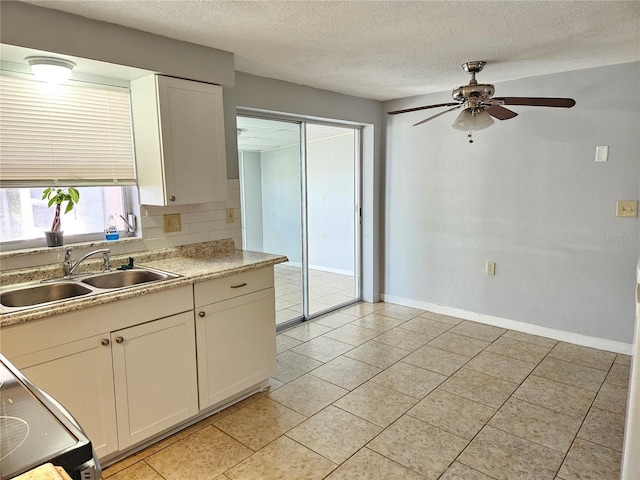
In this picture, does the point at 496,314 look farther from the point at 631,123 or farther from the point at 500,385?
the point at 631,123

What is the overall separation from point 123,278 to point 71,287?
294 millimetres

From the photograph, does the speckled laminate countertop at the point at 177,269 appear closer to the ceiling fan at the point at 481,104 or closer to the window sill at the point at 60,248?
the window sill at the point at 60,248

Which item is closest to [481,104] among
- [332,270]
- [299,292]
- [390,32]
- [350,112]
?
[390,32]

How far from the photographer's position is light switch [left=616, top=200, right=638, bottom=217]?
3.12m

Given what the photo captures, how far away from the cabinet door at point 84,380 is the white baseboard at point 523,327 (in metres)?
3.21

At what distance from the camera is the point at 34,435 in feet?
2.56

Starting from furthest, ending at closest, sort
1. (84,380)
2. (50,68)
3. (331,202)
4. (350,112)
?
(331,202) → (350,112) → (50,68) → (84,380)

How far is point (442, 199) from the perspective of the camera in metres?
4.16

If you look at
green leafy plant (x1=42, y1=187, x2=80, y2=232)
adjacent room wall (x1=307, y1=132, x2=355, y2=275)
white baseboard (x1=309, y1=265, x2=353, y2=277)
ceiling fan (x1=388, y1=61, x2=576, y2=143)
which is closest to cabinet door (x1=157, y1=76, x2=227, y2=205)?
green leafy plant (x1=42, y1=187, x2=80, y2=232)

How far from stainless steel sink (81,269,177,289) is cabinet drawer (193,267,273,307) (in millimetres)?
192

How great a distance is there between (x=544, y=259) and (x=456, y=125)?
154cm

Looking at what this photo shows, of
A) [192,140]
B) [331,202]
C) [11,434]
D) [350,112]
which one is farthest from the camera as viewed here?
[331,202]

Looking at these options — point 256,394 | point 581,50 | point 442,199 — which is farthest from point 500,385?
point 581,50

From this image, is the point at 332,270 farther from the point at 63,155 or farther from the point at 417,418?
the point at 63,155
